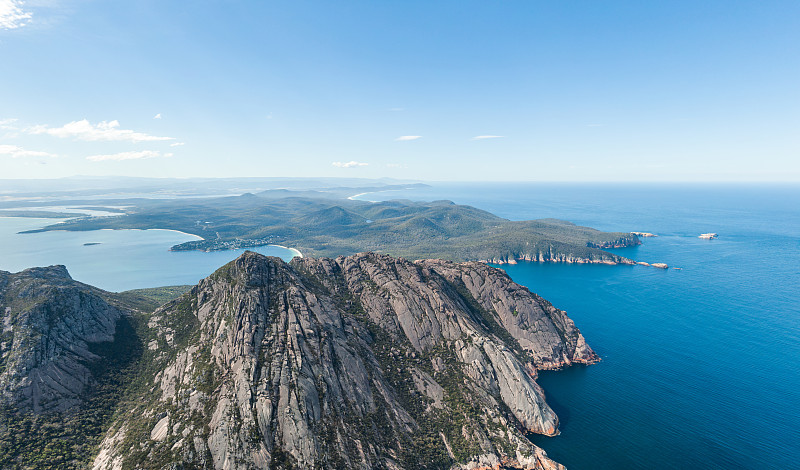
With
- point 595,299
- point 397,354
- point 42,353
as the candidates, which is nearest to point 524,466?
point 397,354

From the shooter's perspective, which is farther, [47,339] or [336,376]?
[336,376]

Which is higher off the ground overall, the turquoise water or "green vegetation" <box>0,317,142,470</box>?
"green vegetation" <box>0,317,142,470</box>

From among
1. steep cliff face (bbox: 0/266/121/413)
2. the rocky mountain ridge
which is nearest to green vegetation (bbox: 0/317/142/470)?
the rocky mountain ridge

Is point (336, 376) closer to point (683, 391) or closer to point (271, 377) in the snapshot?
point (271, 377)

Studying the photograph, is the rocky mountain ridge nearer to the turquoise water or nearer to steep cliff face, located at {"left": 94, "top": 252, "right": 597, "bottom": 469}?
steep cliff face, located at {"left": 94, "top": 252, "right": 597, "bottom": 469}

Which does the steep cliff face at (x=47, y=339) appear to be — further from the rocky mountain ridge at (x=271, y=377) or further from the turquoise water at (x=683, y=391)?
the turquoise water at (x=683, y=391)

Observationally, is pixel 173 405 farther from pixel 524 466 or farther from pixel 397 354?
pixel 524 466

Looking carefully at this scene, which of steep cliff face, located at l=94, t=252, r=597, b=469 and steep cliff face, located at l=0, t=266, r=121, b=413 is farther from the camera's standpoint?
steep cliff face, located at l=0, t=266, r=121, b=413

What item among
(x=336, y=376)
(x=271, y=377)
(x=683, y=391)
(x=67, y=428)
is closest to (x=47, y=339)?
(x=67, y=428)
